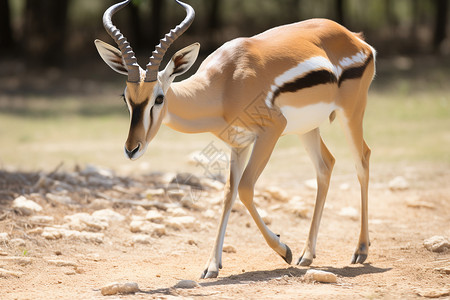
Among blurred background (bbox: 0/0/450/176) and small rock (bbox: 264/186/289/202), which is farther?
blurred background (bbox: 0/0/450/176)

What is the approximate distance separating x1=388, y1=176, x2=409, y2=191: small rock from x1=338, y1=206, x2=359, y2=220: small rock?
0.98 metres

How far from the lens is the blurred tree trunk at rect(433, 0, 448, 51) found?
22312 millimetres

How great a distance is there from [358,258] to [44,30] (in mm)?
15829

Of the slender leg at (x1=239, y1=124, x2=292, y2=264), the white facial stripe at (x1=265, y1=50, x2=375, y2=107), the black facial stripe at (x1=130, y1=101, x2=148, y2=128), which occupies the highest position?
the white facial stripe at (x1=265, y1=50, x2=375, y2=107)

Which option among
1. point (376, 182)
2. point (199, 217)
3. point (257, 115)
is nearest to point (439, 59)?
point (376, 182)

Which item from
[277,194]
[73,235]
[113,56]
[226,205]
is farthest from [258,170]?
[277,194]

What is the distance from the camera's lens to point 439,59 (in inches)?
827

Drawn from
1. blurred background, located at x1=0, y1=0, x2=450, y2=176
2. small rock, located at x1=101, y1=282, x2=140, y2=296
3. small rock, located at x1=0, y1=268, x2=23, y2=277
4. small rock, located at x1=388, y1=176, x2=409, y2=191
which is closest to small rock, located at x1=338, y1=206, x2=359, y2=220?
small rock, located at x1=388, y1=176, x2=409, y2=191

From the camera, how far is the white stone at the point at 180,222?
7.40 meters

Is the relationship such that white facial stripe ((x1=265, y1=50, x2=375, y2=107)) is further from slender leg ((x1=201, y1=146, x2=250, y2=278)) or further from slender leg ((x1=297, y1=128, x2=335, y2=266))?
slender leg ((x1=297, y1=128, x2=335, y2=266))

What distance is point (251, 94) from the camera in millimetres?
5871

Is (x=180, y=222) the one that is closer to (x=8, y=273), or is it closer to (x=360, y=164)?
(x=360, y=164)

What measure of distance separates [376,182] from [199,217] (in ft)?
9.51

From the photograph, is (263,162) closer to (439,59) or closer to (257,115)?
(257,115)
